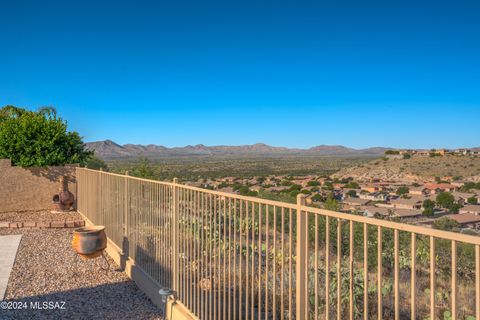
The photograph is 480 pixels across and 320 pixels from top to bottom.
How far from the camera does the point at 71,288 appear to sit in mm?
7078

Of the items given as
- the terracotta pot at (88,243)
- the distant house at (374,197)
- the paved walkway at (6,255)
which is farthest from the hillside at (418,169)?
the terracotta pot at (88,243)

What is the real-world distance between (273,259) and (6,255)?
788 cm

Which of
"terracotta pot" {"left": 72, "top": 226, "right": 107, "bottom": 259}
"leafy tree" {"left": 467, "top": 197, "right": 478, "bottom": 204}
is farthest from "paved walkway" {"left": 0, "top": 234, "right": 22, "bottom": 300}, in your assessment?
"leafy tree" {"left": 467, "top": 197, "right": 478, "bottom": 204}

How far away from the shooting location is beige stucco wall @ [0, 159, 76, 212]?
1628cm

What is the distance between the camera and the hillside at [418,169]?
63188mm

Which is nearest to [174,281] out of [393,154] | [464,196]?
[464,196]

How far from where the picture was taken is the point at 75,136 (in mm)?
18703

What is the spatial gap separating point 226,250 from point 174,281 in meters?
1.63

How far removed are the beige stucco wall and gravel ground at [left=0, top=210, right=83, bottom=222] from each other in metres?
0.51

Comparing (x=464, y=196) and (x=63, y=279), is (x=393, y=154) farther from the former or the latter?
(x=63, y=279)

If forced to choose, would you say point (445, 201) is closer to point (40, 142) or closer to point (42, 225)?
point (40, 142)

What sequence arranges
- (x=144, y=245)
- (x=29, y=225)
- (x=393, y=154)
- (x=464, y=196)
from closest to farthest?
1. (x=144, y=245)
2. (x=29, y=225)
3. (x=464, y=196)
4. (x=393, y=154)

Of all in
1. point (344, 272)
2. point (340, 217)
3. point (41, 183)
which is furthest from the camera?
point (41, 183)

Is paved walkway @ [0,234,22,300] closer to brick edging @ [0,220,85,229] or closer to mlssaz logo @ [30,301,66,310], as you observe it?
mlssaz logo @ [30,301,66,310]
